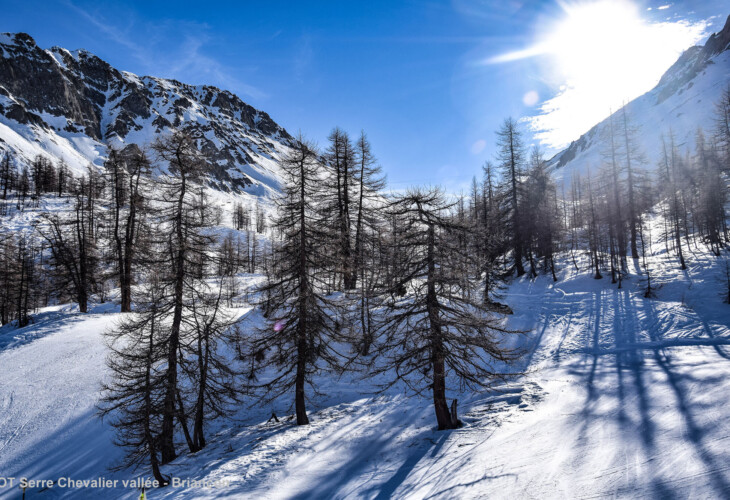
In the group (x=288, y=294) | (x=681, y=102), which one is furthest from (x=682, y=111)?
(x=288, y=294)

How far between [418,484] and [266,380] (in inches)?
503

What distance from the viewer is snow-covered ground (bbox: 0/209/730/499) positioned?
648 cm

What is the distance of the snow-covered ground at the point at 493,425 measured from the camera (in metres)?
6.48

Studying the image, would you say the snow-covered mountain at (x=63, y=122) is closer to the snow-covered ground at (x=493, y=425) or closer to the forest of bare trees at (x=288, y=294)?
the forest of bare trees at (x=288, y=294)

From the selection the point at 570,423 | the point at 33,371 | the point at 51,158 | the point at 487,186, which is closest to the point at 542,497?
the point at 570,423

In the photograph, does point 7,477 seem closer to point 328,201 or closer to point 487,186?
point 328,201

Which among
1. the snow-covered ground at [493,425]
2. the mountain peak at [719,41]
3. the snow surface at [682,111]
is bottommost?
the snow-covered ground at [493,425]

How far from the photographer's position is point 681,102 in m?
136

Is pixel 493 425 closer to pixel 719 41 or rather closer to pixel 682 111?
pixel 682 111

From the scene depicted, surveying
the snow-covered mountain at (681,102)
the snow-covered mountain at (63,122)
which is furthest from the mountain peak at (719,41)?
the snow-covered mountain at (63,122)

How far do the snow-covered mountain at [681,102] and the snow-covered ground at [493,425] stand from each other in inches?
4197

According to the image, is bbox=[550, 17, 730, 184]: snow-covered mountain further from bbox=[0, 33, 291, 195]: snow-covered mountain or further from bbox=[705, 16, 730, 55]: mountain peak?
bbox=[0, 33, 291, 195]: snow-covered mountain

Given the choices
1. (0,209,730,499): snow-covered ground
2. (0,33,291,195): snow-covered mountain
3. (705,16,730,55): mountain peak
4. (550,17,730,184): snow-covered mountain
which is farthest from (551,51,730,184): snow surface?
(0,33,291,195): snow-covered mountain

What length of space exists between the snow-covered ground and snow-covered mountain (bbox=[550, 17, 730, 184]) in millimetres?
106602
